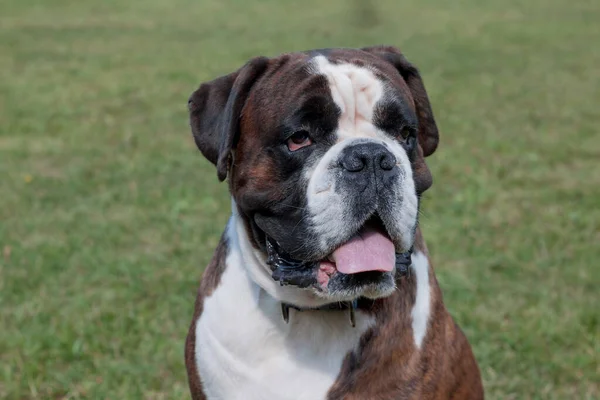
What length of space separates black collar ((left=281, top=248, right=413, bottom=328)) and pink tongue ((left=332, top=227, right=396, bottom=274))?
0.05 m

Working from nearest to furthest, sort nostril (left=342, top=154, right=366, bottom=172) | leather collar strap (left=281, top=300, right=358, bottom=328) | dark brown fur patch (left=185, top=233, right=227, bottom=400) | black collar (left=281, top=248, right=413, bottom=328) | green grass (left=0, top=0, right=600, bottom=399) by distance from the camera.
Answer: nostril (left=342, top=154, right=366, bottom=172), black collar (left=281, top=248, right=413, bottom=328), leather collar strap (left=281, top=300, right=358, bottom=328), dark brown fur patch (left=185, top=233, right=227, bottom=400), green grass (left=0, top=0, right=600, bottom=399)

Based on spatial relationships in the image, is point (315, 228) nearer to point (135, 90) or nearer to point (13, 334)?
point (13, 334)

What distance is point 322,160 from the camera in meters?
2.74

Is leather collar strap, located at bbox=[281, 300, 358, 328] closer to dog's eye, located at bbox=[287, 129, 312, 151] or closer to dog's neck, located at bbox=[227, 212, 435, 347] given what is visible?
dog's neck, located at bbox=[227, 212, 435, 347]

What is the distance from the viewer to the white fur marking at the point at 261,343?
2.94m

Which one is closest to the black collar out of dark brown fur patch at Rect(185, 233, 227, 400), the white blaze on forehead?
dark brown fur patch at Rect(185, 233, 227, 400)

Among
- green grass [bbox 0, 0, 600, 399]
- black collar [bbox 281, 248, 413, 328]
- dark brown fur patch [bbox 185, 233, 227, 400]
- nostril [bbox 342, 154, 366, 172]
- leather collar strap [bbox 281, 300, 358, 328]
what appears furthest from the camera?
green grass [bbox 0, 0, 600, 399]

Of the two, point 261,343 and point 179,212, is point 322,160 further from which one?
point 179,212

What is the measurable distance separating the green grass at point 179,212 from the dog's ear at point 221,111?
1.54 metres

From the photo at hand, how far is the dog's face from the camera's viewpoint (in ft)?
8.79

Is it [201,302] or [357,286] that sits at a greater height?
[357,286]

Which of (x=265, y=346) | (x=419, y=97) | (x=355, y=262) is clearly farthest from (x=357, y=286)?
(x=419, y=97)

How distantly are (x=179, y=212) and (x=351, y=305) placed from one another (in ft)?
12.7

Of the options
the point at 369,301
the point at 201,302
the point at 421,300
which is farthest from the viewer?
the point at 201,302
